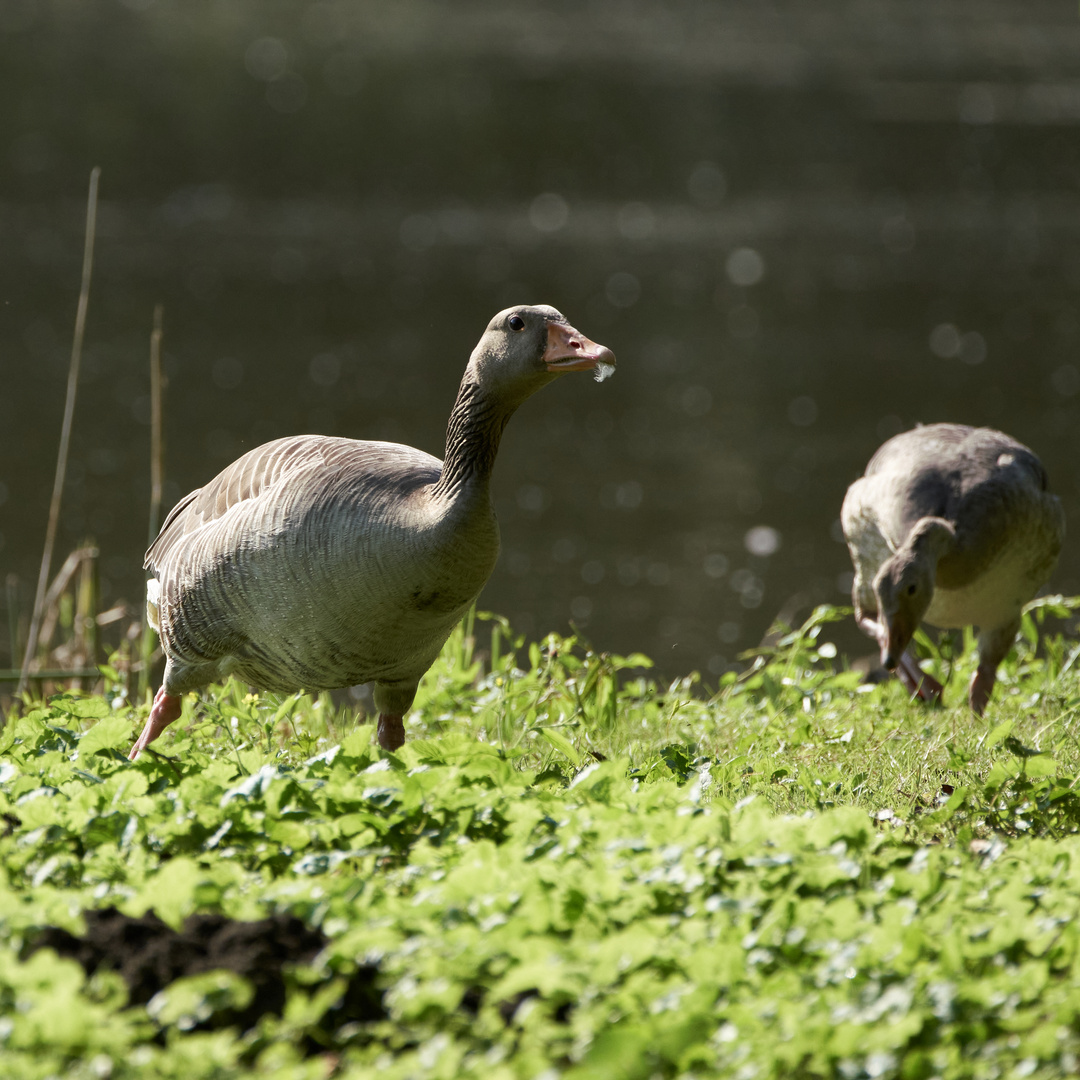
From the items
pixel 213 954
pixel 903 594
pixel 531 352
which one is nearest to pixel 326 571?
pixel 531 352

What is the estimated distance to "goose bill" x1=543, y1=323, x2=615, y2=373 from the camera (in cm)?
455

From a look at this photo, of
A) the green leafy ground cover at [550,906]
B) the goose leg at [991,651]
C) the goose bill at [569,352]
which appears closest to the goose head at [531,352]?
the goose bill at [569,352]

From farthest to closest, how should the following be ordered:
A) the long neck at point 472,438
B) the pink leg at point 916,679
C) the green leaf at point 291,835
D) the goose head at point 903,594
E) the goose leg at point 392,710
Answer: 1. the pink leg at point 916,679
2. the goose head at point 903,594
3. the goose leg at point 392,710
4. the long neck at point 472,438
5. the green leaf at point 291,835

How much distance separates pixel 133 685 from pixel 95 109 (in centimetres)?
2629

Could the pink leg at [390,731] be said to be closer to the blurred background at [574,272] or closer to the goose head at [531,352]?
the goose head at [531,352]

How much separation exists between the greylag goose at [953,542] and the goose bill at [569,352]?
2240 mm

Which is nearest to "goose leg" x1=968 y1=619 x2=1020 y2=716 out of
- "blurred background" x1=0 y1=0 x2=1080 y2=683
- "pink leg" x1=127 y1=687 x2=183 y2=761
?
"blurred background" x1=0 y1=0 x2=1080 y2=683

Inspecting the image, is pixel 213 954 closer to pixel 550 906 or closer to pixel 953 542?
pixel 550 906

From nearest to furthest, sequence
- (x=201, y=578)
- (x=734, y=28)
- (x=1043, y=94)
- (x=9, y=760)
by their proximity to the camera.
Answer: (x=9, y=760) → (x=201, y=578) → (x=1043, y=94) → (x=734, y=28)

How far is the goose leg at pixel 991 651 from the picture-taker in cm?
666

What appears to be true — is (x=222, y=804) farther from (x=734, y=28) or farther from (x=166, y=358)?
(x=734, y=28)

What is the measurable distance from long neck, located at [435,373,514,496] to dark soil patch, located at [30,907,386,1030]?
184 cm

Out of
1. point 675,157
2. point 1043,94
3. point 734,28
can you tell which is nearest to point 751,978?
point 675,157

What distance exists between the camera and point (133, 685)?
719 centimetres
